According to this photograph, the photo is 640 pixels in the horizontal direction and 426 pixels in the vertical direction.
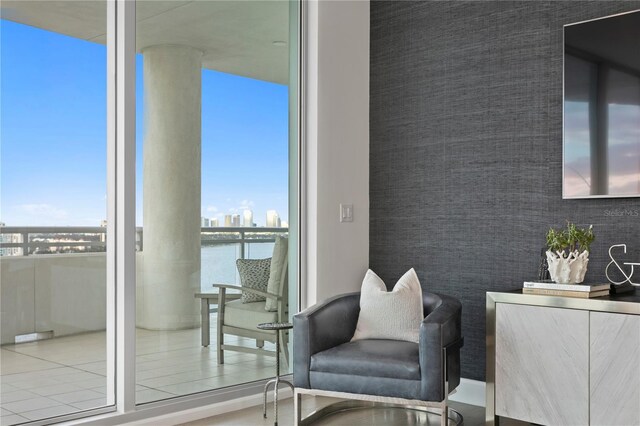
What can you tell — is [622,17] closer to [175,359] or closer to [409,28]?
[409,28]

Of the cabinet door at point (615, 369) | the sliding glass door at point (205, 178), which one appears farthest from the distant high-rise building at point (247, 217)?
the cabinet door at point (615, 369)

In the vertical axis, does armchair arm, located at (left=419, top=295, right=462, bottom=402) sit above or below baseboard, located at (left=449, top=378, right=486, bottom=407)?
above

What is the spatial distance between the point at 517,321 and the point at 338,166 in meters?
1.65

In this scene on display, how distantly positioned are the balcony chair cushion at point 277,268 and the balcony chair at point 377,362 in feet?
2.02

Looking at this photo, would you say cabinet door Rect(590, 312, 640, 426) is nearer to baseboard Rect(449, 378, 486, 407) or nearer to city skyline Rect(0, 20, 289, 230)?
baseboard Rect(449, 378, 486, 407)

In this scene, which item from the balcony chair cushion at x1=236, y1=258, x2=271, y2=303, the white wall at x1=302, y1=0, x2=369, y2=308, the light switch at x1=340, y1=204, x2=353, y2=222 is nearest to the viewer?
the balcony chair cushion at x1=236, y1=258, x2=271, y2=303

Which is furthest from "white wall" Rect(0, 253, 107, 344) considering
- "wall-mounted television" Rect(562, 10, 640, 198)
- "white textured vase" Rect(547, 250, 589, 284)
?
"wall-mounted television" Rect(562, 10, 640, 198)

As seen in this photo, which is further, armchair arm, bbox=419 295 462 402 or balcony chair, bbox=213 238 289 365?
balcony chair, bbox=213 238 289 365

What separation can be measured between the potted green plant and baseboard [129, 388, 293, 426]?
1848 millimetres

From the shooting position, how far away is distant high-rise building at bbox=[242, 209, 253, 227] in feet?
14.2

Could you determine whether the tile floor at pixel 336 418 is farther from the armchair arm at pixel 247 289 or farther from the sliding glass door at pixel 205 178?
the armchair arm at pixel 247 289

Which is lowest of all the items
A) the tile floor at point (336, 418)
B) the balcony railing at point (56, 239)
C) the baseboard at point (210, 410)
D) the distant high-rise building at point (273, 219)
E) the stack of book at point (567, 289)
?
the tile floor at point (336, 418)

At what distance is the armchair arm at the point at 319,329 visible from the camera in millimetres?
3695

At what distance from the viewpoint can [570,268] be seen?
3.58m
